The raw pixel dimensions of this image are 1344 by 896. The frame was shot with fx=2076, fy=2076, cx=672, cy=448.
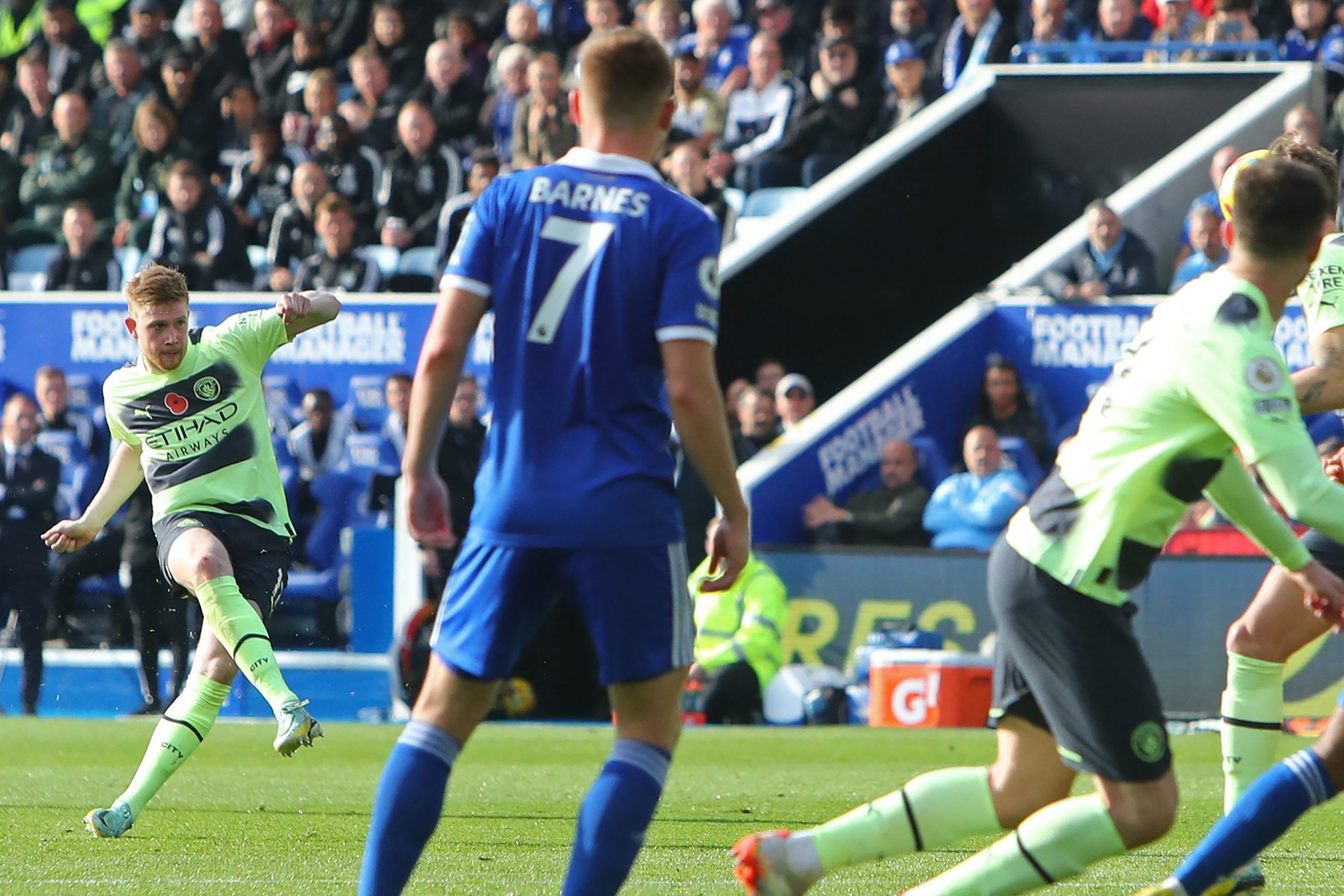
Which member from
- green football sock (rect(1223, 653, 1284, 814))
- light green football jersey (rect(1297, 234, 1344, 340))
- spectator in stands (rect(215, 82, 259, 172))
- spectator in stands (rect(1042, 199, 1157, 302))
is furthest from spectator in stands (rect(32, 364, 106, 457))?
light green football jersey (rect(1297, 234, 1344, 340))

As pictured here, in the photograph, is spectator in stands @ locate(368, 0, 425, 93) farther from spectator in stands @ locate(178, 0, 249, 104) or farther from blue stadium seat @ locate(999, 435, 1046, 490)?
blue stadium seat @ locate(999, 435, 1046, 490)

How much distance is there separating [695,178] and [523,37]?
11.5 feet

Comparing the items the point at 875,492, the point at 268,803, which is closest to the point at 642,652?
the point at 268,803

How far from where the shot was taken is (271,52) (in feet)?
66.2

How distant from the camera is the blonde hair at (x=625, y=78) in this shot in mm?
4484

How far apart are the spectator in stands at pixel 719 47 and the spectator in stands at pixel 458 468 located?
4480 millimetres

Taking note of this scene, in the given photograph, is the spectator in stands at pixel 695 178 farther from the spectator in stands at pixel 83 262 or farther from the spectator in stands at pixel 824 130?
the spectator in stands at pixel 83 262

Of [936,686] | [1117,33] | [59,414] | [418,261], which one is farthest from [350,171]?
[936,686]

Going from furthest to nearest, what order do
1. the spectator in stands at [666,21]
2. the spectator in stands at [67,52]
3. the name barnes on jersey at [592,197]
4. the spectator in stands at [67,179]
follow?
the spectator in stands at [67,52]
the spectator in stands at [67,179]
the spectator in stands at [666,21]
the name barnes on jersey at [592,197]

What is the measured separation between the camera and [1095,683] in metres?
4.41

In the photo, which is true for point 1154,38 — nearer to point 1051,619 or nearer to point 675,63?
point 675,63

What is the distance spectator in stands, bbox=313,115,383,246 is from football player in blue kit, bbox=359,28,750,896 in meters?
13.5

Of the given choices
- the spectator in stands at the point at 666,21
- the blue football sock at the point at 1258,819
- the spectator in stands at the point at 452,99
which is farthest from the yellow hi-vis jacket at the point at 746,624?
the blue football sock at the point at 1258,819

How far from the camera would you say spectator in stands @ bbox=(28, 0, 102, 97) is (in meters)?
20.3
